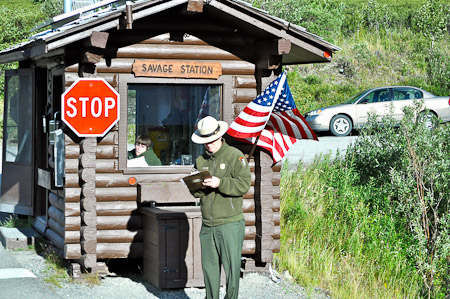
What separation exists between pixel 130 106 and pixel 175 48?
96 centimetres

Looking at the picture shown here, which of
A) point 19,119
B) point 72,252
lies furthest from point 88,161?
point 19,119

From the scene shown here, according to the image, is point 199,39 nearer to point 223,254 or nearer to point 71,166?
point 71,166

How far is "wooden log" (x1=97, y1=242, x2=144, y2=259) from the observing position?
9.24 m

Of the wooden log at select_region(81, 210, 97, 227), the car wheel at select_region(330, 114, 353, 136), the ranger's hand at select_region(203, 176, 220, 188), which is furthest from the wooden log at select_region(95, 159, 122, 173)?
the car wheel at select_region(330, 114, 353, 136)

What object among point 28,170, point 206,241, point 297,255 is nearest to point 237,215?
point 206,241

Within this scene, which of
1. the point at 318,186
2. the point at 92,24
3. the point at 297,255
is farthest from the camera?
the point at 318,186

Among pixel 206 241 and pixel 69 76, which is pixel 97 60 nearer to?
pixel 69 76

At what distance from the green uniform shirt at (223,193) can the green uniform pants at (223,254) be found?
0.08m

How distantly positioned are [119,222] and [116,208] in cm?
19

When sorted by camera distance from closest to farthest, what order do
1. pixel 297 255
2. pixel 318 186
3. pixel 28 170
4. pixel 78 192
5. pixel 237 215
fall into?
pixel 237 215, pixel 78 192, pixel 297 255, pixel 28 170, pixel 318 186

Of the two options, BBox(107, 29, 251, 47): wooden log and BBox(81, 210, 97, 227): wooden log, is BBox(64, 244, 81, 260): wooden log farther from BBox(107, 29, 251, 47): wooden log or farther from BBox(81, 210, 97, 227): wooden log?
BBox(107, 29, 251, 47): wooden log

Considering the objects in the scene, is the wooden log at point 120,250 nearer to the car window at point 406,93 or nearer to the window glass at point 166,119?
the window glass at point 166,119

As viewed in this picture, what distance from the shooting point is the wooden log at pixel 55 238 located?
999 centimetres

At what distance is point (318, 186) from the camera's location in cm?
1373
